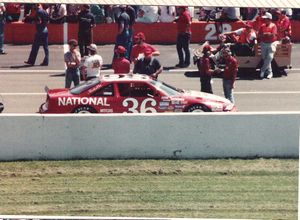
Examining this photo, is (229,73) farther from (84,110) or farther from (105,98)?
(84,110)

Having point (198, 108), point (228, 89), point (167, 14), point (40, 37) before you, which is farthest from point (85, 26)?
point (198, 108)

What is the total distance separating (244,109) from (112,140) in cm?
535

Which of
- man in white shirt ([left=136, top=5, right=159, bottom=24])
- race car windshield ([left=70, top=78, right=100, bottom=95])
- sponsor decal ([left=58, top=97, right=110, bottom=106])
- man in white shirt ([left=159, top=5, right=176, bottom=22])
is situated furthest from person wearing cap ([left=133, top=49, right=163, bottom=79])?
man in white shirt ([left=159, top=5, right=176, bottom=22])

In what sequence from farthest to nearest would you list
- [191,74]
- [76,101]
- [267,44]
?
[191,74]
[267,44]
[76,101]

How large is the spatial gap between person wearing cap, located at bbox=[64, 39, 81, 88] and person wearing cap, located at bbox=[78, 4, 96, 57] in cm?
465

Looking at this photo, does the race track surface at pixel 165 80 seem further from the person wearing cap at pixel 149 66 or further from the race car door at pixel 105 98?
the race car door at pixel 105 98

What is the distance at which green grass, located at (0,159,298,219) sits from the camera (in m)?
16.1

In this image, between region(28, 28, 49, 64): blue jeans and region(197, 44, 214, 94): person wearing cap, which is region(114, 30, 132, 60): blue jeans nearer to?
region(28, 28, 49, 64): blue jeans

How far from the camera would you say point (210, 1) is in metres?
16.5

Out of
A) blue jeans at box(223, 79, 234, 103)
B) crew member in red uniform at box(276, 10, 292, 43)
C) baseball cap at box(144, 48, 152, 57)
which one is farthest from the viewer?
crew member in red uniform at box(276, 10, 292, 43)

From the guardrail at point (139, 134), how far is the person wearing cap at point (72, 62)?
181 inches

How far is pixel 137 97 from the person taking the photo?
20.9 meters

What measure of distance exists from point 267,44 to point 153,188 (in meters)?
9.93

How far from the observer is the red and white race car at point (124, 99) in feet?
67.8
